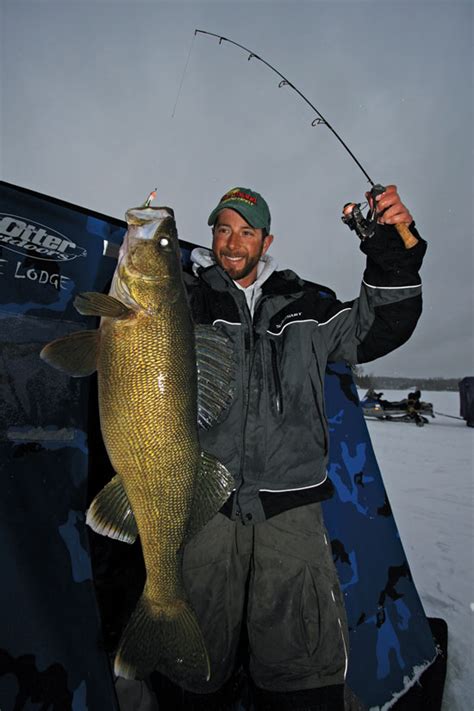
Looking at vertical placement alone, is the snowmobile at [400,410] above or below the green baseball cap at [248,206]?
below

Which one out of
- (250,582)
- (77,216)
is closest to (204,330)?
(77,216)

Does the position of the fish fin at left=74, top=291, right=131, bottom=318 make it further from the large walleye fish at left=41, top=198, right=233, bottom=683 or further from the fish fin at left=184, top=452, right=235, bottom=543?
the fish fin at left=184, top=452, right=235, bottom=543

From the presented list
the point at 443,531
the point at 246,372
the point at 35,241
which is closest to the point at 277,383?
the point at 246,372

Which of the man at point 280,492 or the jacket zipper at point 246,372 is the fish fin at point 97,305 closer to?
the man at point 280,492

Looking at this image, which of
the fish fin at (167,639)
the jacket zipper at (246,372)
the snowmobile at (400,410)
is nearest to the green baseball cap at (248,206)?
the jacket zipper at (246,372)

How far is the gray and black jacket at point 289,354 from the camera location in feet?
7.76

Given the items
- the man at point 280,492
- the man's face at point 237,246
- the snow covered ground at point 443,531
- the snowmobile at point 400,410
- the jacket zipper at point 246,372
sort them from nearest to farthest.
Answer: the man at point 280,492 < the jacket zipper at point 246,372 < the man's face at point 237,246 < the snow covered ground at point 443,531 < the snowmobile at point 400,410

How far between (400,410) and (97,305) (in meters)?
18.2

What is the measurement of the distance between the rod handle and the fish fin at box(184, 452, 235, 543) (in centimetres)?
179

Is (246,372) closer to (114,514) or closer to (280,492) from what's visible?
(280,492)

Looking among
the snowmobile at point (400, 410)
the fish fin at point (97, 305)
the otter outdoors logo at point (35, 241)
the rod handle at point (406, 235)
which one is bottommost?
the snowmobile at point (400, 410)

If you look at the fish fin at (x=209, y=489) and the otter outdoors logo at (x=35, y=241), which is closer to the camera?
the fish fin at (x=209, y=489)

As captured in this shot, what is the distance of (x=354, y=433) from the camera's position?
3.50 m

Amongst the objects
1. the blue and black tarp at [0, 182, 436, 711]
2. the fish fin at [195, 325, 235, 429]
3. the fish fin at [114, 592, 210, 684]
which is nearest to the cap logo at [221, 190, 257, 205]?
the blue and black tarp at [0, 182, 436, 711]
